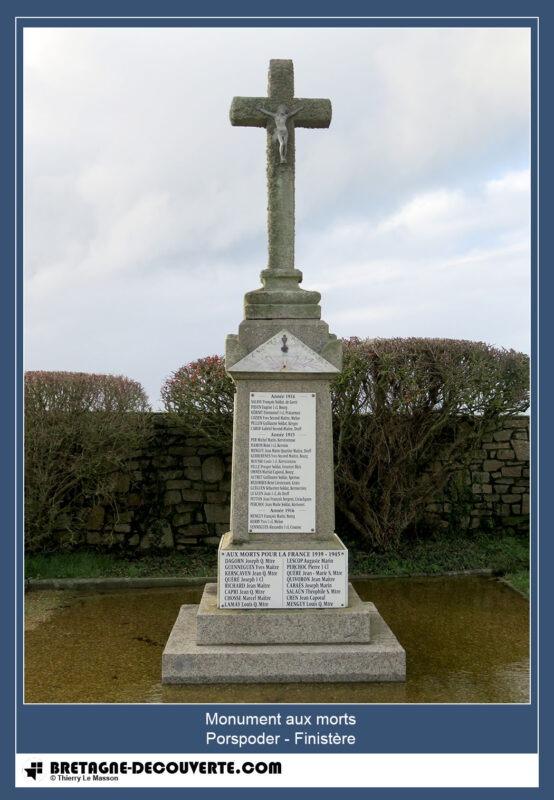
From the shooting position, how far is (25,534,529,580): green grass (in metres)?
8.85

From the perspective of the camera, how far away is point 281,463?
5.58 metres

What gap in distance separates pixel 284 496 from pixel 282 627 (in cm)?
98

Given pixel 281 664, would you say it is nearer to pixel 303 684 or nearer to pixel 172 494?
pixel 303 684

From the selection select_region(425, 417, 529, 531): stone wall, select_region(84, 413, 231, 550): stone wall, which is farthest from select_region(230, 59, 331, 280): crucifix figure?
select_region(425, 417, 529, 531): stone wall

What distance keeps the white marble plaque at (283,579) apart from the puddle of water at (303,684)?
0.62 m

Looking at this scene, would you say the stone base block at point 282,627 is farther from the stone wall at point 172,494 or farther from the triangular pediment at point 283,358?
the stone wall at point 172,494

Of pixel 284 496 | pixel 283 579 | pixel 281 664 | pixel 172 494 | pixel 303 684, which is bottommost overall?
pixel 303 684

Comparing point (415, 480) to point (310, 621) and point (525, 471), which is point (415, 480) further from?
point (310, 621)

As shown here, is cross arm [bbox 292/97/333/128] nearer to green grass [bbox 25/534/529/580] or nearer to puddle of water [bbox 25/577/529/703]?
puddle of water [bbox 25/577/529/703]

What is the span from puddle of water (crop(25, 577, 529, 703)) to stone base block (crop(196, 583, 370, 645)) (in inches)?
13.5

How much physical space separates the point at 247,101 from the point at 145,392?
4941mm

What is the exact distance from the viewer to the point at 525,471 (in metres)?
10.7

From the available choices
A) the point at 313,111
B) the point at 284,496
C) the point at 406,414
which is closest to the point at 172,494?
the point at 406,414
